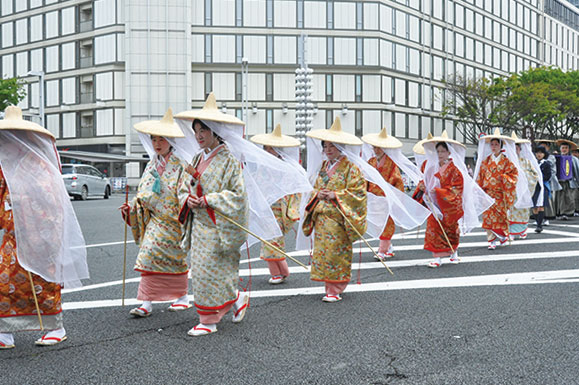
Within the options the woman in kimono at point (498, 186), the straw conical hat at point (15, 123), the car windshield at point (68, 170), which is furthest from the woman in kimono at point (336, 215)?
the car windshield at point (68, 170)

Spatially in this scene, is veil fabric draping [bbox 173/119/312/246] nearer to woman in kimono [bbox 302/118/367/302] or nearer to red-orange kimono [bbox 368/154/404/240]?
woman in kimono [bbox 302/118/367/302]

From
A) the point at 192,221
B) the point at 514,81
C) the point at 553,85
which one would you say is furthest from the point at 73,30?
the point at 192,221

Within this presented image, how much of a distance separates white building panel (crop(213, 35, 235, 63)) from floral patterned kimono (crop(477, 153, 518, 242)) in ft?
112

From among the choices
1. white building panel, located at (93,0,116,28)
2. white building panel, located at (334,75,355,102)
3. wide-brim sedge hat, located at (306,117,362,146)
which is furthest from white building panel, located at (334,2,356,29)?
wide-brim sedge hat, located at (306,117,362,146)

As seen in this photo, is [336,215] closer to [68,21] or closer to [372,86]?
[372,86]

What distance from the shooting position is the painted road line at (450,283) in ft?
21.1

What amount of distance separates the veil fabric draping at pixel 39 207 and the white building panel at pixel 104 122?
1557 inches

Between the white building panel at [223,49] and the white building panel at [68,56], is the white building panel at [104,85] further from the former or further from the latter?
the white building panel at [223,49]

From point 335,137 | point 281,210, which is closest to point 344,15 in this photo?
point 281,210

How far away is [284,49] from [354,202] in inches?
1482

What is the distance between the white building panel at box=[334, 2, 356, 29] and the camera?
42.5 metres

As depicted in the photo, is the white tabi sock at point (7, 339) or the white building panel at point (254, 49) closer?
the white tabi sock at point (7, 339)

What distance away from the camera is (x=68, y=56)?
4356 cm

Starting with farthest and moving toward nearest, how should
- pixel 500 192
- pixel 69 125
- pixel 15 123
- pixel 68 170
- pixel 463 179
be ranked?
pixel 69 125
pixel 68 170
pixel 500 192
pixel 463 179
pixel 15 123
